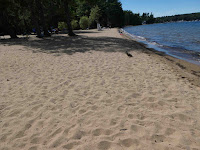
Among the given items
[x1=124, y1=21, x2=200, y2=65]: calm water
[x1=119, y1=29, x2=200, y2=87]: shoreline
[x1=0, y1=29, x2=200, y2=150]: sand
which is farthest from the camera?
[x1=124, y1=21, x2=200, y2=65]: calm water

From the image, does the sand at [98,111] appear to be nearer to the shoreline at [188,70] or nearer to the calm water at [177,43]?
the shoreline at [188,70]

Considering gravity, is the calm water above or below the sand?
above

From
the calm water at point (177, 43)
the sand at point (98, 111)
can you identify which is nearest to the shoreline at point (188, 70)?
the sand at point (98, 111)

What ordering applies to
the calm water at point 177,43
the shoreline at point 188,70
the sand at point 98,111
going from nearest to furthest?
the sand at point 98,111 < the shoreline at point 188,70 < the calm water at point 177,43

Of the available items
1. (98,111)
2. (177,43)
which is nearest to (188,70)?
(98,111)

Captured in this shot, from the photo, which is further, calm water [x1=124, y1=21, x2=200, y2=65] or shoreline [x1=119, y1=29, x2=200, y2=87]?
calm water [x1=124, y1=21, x2=200, y2=65]

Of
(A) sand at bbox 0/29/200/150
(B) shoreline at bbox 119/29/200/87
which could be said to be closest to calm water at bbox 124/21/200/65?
(B) shoreline at bbox 119/29/200/87

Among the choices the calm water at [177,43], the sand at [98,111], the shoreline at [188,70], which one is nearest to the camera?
the sand at [98,111]

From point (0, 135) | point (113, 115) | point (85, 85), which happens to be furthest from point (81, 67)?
point (0, 135)

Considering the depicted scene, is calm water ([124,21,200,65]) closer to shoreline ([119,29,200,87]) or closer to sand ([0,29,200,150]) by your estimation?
shoreline ([119,29,200,87])

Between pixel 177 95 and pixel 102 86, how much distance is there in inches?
102

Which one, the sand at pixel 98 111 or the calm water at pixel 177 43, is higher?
A: the calm water at pixel 177 43

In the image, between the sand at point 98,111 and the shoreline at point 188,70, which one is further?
the shoreline at point 188,70

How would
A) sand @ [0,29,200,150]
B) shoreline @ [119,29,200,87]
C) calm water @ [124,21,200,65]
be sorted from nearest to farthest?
sand @ [0,29,200,150] < shoreline @ [119,29,200,87] < calm water @ [124,21,200,65]
